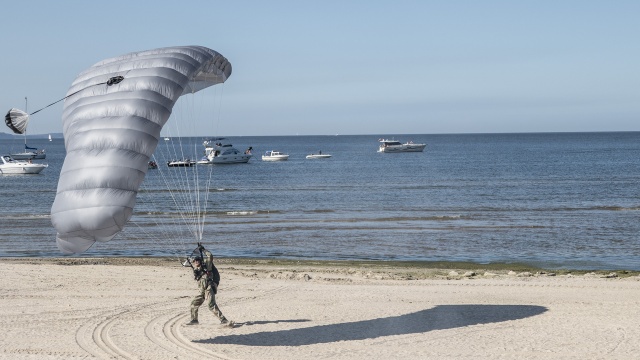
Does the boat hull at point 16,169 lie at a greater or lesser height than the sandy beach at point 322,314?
greater

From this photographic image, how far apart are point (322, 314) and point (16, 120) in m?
6.37

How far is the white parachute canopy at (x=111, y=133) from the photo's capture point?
39.2 ft

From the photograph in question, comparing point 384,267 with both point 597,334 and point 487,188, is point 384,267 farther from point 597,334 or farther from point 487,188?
point 487,188

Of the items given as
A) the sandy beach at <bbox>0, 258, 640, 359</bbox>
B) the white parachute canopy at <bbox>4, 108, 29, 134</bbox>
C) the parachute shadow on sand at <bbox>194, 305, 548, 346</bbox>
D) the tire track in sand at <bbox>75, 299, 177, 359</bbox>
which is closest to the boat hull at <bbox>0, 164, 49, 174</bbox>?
the sandy beach at <bbox>0, 258, 640, 359</bbox>

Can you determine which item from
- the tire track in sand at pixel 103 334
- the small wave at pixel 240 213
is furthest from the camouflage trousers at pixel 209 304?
the small wave at pixel 240 213

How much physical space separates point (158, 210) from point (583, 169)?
145ft

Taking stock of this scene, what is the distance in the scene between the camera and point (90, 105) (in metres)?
13.0

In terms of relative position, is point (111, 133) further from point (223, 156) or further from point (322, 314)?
point (223, 156)

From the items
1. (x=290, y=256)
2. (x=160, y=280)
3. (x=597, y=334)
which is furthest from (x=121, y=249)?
(x=597, y=334)

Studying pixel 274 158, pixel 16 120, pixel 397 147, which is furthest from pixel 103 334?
pixel 397 147

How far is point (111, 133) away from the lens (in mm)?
12469

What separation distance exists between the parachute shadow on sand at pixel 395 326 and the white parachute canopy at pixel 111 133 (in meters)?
2.90

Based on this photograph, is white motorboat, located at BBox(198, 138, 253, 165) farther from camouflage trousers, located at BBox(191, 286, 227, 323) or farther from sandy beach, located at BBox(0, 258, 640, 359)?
camouflage trousers, located at BBox(191, 286, 227, 323)

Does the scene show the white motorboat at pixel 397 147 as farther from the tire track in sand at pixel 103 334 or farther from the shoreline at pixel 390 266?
the tire track in sand at pixel 103 334
